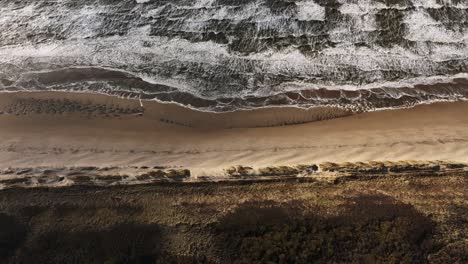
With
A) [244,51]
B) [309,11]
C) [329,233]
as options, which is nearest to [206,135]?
[244,51]

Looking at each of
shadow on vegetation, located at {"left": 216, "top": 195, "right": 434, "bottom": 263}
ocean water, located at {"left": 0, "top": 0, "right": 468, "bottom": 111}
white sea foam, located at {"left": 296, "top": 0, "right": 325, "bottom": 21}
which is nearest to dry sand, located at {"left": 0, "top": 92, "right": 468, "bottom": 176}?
ocean water, located at {"left": 0, "top": 0, "right": 468, "bottom": 111}

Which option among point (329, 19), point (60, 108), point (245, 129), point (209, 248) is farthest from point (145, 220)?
point (329, 19)

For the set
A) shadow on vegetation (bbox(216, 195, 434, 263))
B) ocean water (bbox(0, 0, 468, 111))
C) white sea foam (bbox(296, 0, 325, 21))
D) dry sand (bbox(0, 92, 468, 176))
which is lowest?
shadow on vegetation (bbox(216, 195, 434, 263))

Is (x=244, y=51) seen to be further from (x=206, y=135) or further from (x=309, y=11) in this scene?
(x=206, y=135)

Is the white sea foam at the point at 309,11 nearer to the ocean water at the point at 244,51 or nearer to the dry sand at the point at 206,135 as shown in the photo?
the ocean water at the point at 244,51

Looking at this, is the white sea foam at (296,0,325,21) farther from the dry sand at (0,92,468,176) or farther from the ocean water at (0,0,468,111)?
the dry sand at (0,92,468,176)

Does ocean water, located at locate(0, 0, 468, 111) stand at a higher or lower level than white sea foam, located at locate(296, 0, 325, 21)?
lower
